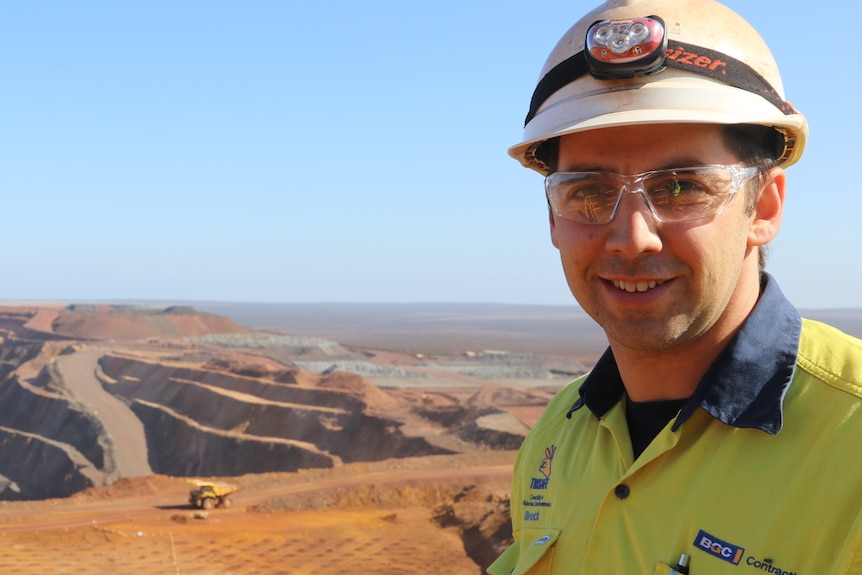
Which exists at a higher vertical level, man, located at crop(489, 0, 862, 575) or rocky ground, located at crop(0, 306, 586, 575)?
man, located at crop(489, 0, 862, 575)

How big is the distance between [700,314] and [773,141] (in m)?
0.53

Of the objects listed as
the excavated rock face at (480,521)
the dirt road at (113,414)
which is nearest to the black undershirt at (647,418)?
the excavated rock face at (480,521)

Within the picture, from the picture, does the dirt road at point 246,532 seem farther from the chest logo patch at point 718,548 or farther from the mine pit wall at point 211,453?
the chest logo patch at point 718,548

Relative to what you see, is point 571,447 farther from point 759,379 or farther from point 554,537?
point 759,379

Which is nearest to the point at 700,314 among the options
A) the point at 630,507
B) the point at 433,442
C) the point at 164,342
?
the point at 630,507

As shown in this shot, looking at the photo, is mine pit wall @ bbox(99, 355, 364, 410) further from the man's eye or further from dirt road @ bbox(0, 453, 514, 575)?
the man's eye

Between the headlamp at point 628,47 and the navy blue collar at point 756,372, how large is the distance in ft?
2.24

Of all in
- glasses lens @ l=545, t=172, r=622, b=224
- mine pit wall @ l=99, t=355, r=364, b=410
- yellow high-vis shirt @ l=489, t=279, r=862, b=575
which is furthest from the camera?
mine pit wall @ l=99, t=355, r=364, b=410

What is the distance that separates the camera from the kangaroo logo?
2611mm

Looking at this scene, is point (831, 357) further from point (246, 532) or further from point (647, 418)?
point (246, 532)

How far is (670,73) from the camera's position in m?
1.98

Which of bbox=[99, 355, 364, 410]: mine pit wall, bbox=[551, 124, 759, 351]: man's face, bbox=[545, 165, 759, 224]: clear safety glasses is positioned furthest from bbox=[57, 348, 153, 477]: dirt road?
bbox=[545, 165, 759, 224]: clear safety glasses

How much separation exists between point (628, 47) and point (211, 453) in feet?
120

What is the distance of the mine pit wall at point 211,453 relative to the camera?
32.8 metres
